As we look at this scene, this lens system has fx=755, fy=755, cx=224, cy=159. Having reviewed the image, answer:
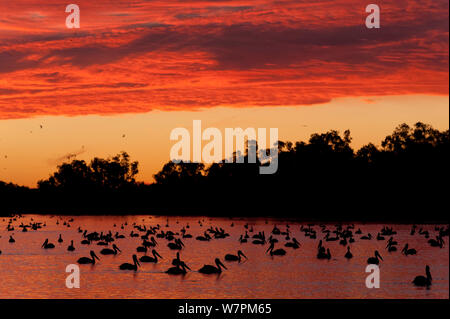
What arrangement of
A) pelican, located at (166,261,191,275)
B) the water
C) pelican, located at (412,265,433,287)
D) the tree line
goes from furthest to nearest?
1. the tree line
2. pelican, located at (166,261,191,275)
3. pelican, located at (412,265,433,287)
4. the water

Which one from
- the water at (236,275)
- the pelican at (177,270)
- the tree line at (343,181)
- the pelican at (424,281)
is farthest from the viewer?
the tree line at (343,181)

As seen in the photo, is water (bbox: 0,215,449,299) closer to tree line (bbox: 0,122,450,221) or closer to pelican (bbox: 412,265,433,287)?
pelican (bbox: 412,265,433,287)

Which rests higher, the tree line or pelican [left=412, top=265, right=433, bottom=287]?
the tree line

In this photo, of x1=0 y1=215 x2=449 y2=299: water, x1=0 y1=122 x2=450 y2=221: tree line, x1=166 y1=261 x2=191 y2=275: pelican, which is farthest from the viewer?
x1=0 y1=122 x2=450 y2=221: tree line

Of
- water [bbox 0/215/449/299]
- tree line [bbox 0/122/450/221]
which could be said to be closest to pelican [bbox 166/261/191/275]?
water [bbox 0/215/449/299]

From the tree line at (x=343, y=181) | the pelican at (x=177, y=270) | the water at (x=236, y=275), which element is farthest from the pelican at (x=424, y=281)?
the tree line at (x=343, y=181)

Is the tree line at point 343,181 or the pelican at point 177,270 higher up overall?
the tree line at point 343,181

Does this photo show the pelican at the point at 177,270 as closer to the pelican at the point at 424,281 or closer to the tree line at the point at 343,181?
the pelican at the point at 424,281

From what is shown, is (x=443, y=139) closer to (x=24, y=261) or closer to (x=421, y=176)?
(x=421, y=176)

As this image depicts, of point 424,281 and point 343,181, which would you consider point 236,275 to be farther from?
point 343,181

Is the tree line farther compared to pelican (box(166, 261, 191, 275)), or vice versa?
the tree line

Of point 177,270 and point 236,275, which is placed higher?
point 177,270

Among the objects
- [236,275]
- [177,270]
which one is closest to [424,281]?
[236,275]
